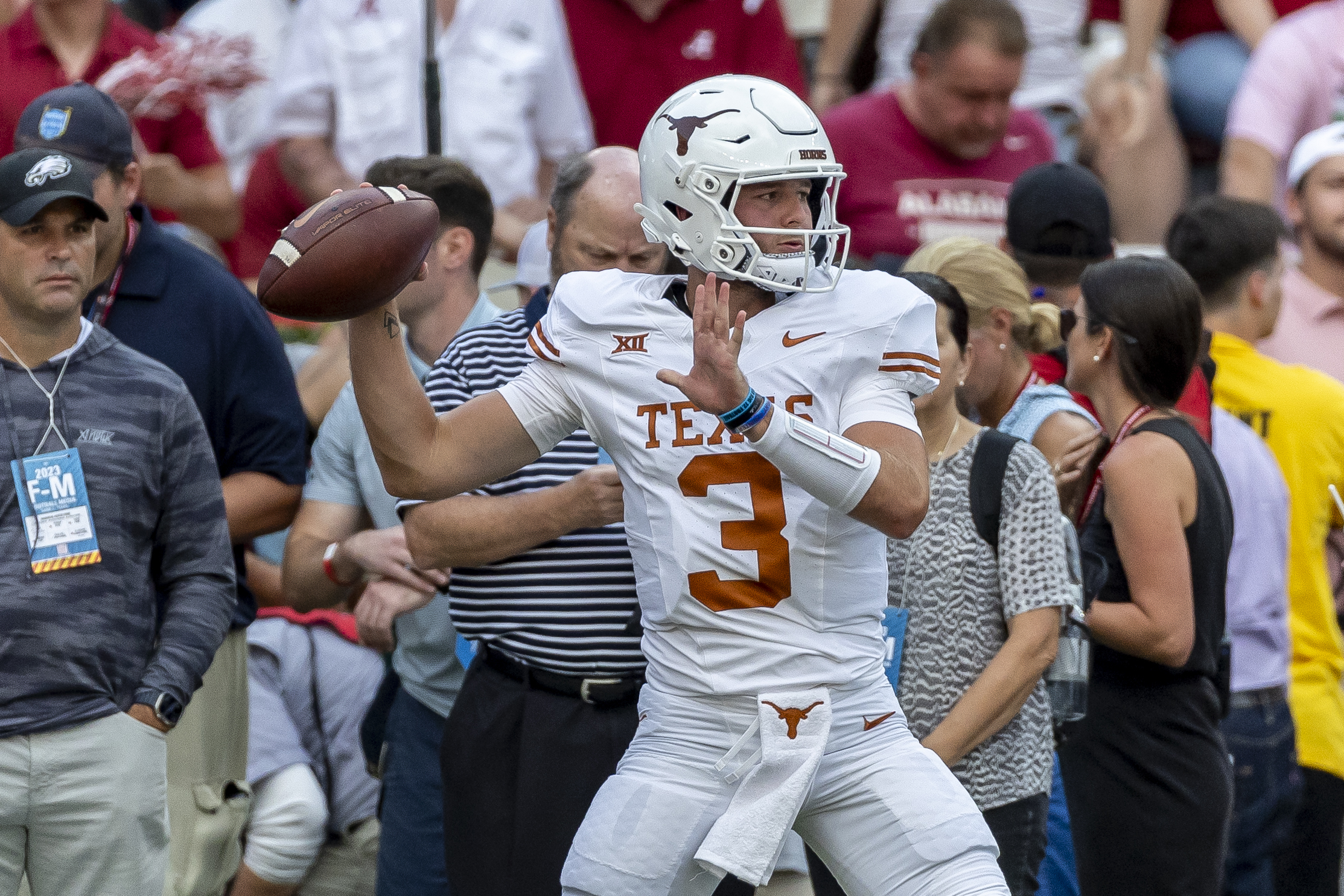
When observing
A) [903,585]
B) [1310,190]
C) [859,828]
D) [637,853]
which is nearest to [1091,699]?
[903,585]

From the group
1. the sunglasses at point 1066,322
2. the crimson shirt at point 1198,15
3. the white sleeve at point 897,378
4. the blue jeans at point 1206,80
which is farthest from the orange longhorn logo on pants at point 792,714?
the crimson shirt at point 1198,15

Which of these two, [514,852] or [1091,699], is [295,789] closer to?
[514,852]

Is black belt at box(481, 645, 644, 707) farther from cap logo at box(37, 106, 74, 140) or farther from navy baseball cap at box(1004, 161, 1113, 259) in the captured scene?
navy baseball cap at box(1004, 161, 1113, 259)

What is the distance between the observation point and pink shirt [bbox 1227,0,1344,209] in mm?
7289

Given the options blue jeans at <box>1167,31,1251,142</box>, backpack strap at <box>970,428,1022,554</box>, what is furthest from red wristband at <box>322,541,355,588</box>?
blue jeans at <box>1167,31,1251,142</box>

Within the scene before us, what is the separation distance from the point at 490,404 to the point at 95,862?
1373mm

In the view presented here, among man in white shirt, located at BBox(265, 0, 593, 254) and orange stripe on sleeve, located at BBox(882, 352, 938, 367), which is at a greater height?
orange stripe on sleeve, located at BBox(882, 352, 938, 367)

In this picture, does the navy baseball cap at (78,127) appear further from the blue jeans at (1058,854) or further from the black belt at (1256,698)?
the black belt at (1256,698)

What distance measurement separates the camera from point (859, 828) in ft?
10.2

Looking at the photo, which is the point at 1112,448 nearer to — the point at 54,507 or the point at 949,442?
the point at 949,442

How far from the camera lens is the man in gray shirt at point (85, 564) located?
12.2 feet

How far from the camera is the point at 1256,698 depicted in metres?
4.81

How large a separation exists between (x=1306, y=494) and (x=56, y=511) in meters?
3.43

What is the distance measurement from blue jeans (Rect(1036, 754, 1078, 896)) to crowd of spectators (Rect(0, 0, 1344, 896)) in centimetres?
1
